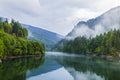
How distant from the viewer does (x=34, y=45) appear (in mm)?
191500

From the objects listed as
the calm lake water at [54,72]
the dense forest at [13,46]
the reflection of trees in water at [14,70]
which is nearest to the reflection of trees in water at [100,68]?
the calm lake water at [54,72]

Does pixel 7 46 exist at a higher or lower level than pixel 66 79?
higher

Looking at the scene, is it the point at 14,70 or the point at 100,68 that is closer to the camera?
the point at 14,70

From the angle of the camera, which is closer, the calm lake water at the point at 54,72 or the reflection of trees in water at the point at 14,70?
the reflection of trees in water at the point at 14,70

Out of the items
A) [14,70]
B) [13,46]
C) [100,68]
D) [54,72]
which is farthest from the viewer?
[13,46]

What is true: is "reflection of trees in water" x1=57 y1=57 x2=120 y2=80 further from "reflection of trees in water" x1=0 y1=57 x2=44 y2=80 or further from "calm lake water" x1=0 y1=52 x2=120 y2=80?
"reflection of trees in water" x1=0 y1=57 x2=44 y2=80

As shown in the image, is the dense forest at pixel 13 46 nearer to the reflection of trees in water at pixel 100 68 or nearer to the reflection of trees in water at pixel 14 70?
the reflection of trees in water at pixel 14 70

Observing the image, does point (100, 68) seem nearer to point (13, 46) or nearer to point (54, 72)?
point (54, 72)

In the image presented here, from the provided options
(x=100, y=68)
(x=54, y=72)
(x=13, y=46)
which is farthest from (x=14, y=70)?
(x=13, y=46)

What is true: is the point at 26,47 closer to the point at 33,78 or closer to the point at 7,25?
the point at 7,25

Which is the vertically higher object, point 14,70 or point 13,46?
point 13,46

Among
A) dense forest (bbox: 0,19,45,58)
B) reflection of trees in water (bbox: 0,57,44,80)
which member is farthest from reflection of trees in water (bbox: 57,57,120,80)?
dense forest (bbox: 0,19,45,58)

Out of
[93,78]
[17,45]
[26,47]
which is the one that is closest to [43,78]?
[93,78]

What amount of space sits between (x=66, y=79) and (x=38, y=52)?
12983 centimetres
